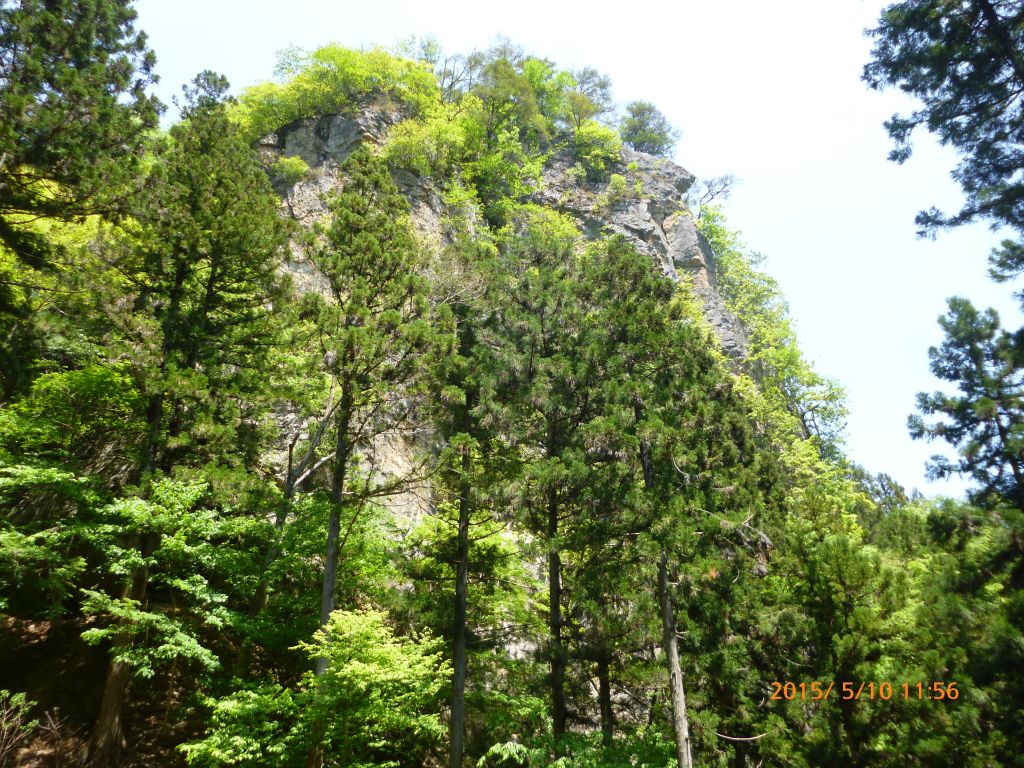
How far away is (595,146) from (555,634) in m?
32.4

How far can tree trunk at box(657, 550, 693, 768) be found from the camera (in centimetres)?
907

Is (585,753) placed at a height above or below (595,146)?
below

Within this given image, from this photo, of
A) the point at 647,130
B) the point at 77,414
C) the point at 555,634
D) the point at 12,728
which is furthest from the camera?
the point at 647,130

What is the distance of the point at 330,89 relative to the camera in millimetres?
26188

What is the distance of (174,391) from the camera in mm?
9602

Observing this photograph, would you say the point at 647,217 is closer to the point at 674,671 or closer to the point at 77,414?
the point at 674,671

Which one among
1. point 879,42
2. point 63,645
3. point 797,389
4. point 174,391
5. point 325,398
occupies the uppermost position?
point 797,389

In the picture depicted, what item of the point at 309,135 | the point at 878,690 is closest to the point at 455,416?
the point at 878,690

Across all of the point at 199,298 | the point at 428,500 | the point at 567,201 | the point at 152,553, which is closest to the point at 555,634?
the point at 428,500

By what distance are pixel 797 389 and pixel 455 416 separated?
964 inches

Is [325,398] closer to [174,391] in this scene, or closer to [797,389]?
[174,391]
